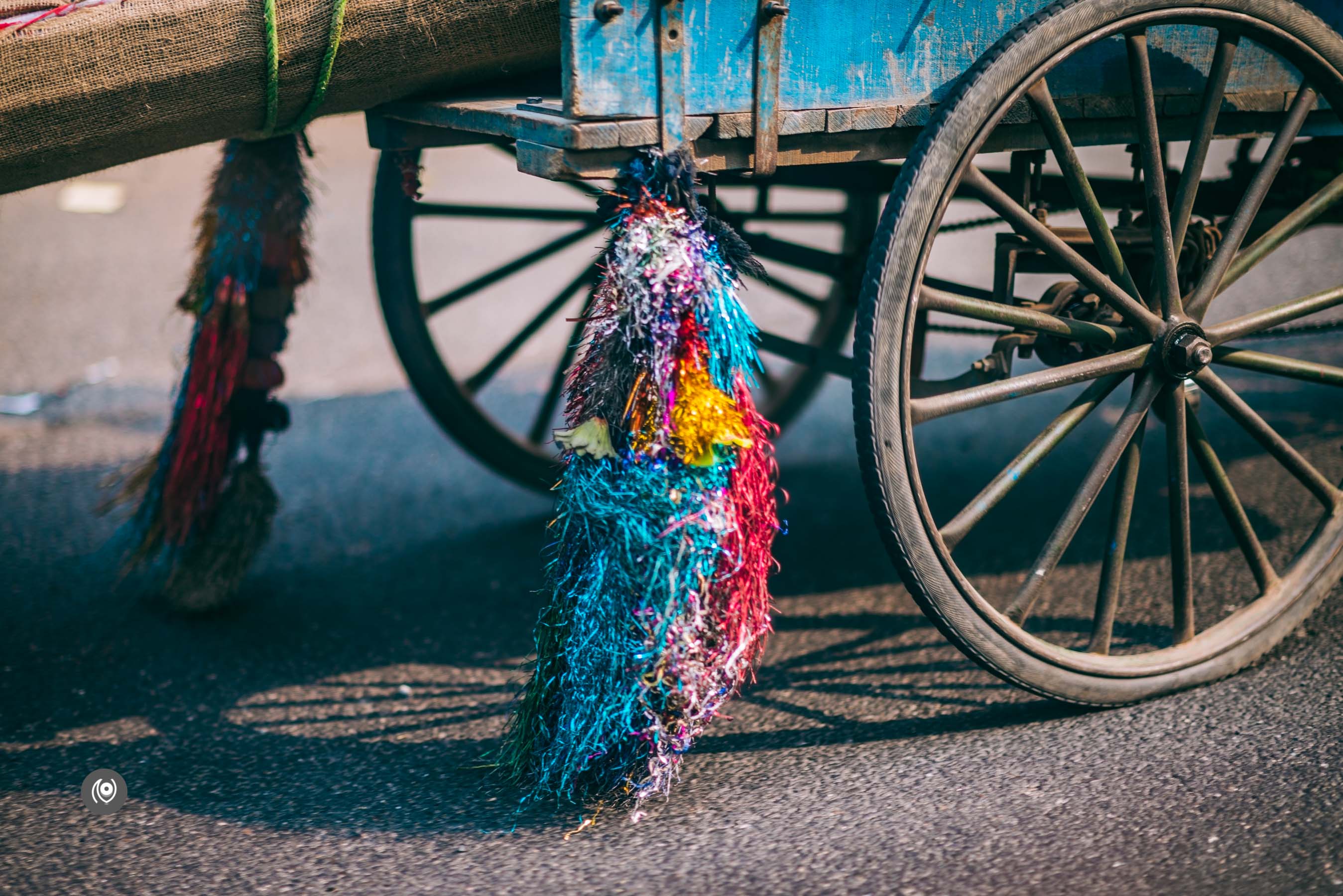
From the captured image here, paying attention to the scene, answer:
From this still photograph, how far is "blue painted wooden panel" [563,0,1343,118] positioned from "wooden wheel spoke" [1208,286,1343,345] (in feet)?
1.25

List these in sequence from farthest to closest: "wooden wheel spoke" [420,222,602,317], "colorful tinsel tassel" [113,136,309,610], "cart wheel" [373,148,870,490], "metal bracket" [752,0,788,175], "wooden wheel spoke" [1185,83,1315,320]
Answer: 1. "wooden wheel spoke" [420,222,602,317]
2. "cart wheel" [373,148,870,490]
3. "colorful tinsel tassel" [113,136,309,610]
4. "wooden wheel spoke" [1185,83,1315,320]
5. "metal bracket" [752,0,788,175]

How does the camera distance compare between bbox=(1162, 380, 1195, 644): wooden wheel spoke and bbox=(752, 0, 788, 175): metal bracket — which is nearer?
bbox=(752, 0, 788, 175): metal bracket

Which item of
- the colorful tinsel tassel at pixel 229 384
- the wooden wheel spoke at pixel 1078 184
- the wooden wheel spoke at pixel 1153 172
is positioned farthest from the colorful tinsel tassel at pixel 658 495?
the colorful tinsel tassel at pixel 229 384

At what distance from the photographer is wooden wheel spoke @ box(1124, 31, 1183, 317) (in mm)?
1719

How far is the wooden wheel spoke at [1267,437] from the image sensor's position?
1.89 meters

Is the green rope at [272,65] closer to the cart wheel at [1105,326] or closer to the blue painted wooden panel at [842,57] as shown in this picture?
the blue painted wooden panel at [842,57]

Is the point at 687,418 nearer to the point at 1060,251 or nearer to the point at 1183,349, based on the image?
the point at 1060,251

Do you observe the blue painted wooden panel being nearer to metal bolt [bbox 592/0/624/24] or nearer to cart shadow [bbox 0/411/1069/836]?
metal bolt [bbox 592/0/624/24]

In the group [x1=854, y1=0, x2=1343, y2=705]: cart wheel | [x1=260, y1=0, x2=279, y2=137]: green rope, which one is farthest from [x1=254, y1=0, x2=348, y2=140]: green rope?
[x1=854, y1=0, x2=1343, y2=705]: cart wheel

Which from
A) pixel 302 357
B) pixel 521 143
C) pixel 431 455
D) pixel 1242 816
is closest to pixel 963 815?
pixel 1242 816

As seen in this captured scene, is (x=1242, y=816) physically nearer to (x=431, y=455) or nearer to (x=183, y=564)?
(x=183, y=564)

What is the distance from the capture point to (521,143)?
5.46 ft

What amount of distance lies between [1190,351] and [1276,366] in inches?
9.5

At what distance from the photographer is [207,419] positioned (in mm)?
2375
